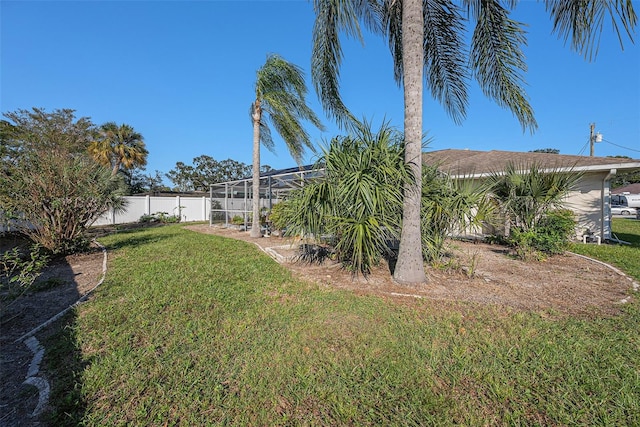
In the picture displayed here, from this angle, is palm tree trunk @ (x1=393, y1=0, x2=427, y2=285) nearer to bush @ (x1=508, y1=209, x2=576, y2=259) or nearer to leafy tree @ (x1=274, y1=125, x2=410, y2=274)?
leafy tree @ (x1=274, y1=125, x2=410, y2=274)

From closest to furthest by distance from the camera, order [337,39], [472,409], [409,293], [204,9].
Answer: [472,409]
[409,293]
[337,39]
[204,9]

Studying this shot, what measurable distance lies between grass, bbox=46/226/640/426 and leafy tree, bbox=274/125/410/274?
1111 millimetres

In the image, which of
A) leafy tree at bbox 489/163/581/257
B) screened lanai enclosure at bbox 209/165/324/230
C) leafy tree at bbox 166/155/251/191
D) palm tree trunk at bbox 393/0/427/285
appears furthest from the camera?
leafy tree at bbox 166/155/251/191

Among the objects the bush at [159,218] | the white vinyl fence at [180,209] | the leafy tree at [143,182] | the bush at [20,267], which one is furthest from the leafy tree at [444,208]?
the leafy tree at [143,182]

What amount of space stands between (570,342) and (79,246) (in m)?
9.79

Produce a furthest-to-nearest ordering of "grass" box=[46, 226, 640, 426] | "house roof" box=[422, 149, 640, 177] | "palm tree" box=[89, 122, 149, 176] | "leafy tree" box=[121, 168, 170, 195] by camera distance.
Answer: "leafy tree" box=[121, 168, 170, 195] → "palm tree" box=[89, 122, 149, 176] → "house roof" box=[422, 149, 640, 177] → "grass" box=[46, 226, 640, 426]

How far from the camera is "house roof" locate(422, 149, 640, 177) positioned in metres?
8.38

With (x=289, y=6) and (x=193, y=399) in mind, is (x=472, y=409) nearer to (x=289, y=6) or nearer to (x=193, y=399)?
(x=193, y=399)

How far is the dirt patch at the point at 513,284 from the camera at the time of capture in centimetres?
405

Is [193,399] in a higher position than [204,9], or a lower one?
lower

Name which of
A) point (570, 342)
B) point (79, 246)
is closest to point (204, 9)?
point (79, 246)

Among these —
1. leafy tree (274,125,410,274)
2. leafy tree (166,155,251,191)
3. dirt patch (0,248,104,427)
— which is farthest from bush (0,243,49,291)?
leafy tree (166,155,251,191)

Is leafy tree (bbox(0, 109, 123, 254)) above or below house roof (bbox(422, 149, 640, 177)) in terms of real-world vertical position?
below

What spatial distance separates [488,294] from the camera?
4391mm
